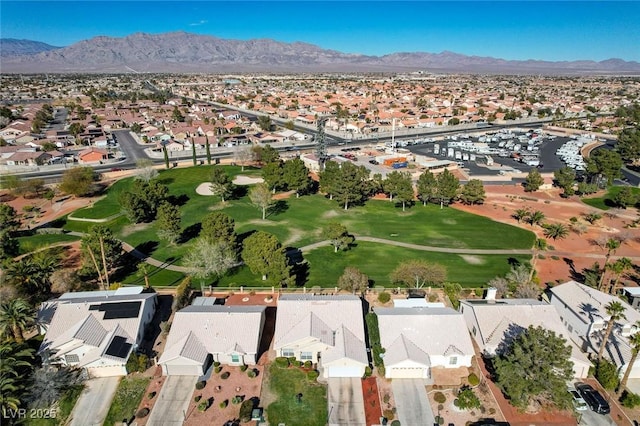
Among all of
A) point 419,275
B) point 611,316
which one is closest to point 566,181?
point 419,275

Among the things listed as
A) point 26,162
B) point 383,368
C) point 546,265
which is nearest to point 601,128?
point 546,265

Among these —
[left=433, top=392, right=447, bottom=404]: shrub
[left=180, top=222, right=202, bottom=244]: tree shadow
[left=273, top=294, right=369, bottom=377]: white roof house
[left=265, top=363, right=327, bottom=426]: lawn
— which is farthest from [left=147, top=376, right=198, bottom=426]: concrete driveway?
[left=180, top=222, right=202, bottom=244]: tree shadow

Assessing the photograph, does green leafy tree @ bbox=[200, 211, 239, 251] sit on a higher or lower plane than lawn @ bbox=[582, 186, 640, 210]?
higher

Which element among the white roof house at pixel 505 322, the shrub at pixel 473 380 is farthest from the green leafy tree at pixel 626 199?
the shrub at pixel 473 380

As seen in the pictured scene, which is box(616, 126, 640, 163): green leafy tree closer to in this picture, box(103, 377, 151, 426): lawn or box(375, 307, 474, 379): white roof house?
box(375, 307, 474, 379): white roof house

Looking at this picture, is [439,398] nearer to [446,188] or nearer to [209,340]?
[209,340]

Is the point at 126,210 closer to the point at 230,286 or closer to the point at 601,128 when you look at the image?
the point at 230,286

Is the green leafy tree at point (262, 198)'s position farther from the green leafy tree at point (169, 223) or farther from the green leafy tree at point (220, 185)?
the green leafy tree at point (169, 223)
